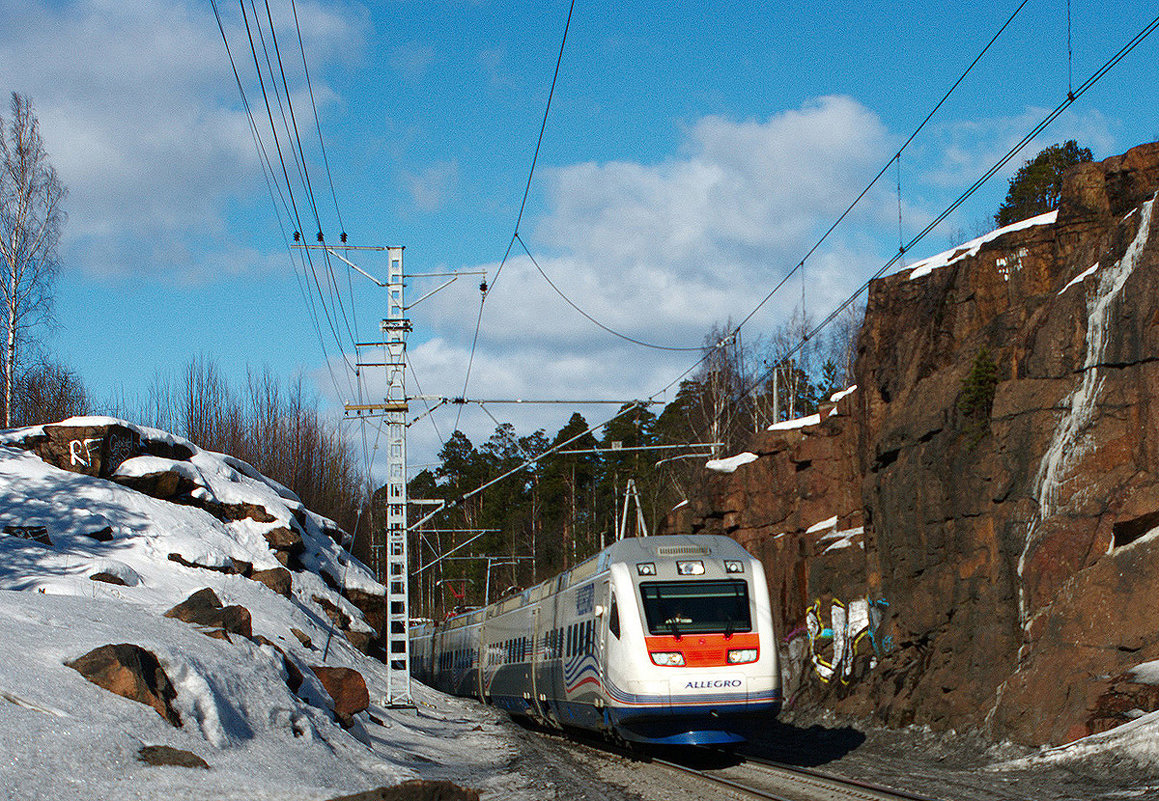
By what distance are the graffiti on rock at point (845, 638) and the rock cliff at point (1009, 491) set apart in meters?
0.07

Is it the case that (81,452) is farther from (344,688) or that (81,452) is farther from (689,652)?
(689,652)

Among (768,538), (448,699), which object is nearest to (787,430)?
(768,538)

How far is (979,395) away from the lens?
73.2 ft

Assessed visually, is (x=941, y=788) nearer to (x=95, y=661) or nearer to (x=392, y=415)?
(x=95, y=661)

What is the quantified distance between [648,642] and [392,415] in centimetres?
900

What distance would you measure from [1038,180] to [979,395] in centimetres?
3511

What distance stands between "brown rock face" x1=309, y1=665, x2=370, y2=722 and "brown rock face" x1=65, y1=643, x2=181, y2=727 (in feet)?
19.7

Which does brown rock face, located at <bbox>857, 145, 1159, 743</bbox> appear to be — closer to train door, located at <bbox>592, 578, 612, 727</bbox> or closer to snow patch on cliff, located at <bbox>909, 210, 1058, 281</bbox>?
snow patch on cliff, located at <bbox>909, 210, 1058, 281</bbox>

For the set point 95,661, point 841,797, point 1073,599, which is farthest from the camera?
point 1073,599

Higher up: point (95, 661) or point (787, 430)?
point (787, 430)

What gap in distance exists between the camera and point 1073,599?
17.2 meters

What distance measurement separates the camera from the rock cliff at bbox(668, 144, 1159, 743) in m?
16.7

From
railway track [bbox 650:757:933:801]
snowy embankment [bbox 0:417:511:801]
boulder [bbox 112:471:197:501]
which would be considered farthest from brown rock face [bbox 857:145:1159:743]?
boulder [bbox 112:471:197:501]

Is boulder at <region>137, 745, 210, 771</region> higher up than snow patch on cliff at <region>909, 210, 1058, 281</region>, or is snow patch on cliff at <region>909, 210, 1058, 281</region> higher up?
snow patch on cliff at <region>909, 210, 1058, 281</region>
